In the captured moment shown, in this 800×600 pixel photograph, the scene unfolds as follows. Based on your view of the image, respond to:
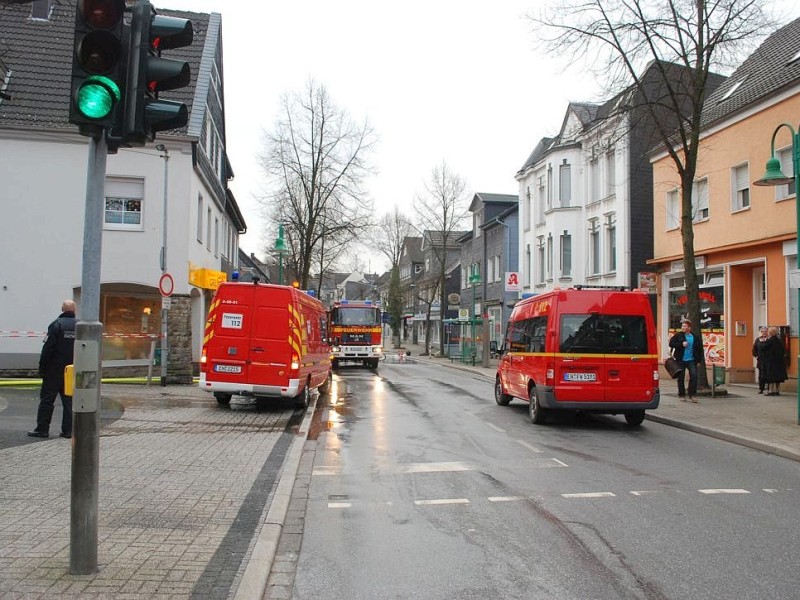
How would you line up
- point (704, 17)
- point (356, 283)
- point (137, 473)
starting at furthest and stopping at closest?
point (356, 283) → point (704, 17) → point (137, 473)

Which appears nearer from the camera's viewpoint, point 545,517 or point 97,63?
point 97,63

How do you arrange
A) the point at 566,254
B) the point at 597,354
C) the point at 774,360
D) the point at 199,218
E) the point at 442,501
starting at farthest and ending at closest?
the point at 566,254
the point at 199,218
the point at 774,360
the point at 597,354
the point at 442,501

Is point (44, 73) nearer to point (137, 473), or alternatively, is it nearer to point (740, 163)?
point (137, 473)

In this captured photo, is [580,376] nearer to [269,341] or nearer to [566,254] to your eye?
[269,341]

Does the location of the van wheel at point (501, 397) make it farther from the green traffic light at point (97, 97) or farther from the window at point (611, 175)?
the window at point (611, 175)

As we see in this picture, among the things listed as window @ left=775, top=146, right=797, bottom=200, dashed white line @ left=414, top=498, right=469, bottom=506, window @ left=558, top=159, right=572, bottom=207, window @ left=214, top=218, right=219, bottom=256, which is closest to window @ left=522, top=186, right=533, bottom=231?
window @ left=558, top=159, right=572, bottom=207

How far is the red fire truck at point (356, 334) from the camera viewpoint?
3094cm

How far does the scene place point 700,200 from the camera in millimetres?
21469

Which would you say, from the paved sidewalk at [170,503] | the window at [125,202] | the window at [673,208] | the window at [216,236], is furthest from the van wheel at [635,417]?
the window at [216,236]

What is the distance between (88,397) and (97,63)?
2.03m

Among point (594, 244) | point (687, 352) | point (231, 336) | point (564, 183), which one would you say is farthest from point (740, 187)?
point (231, 336)

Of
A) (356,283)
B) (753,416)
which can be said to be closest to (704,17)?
(753,416)

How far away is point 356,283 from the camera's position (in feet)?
406

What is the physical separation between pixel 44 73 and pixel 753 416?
65.7ft
